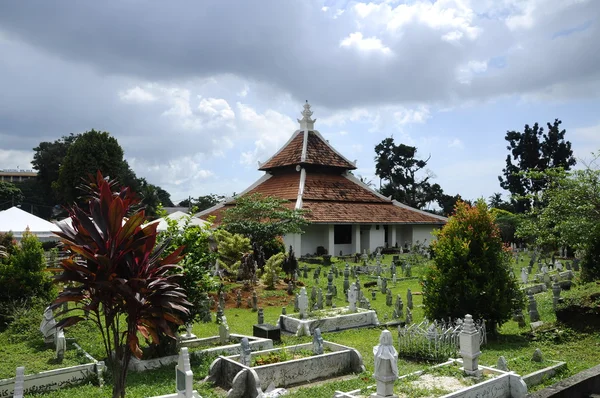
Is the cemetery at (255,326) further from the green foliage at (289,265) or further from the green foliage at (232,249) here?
the green foliage at (289,265)

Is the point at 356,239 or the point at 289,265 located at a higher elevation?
the point at 356,239

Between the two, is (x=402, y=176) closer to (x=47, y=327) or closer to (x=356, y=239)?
(x=356, y=239)

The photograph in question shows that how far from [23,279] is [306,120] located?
27875 millimetres

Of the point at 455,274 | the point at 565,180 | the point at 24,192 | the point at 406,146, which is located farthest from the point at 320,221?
the point at 24,192

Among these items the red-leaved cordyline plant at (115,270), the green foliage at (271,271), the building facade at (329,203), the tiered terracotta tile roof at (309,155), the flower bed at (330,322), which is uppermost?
the tiered terracotta tile roof at (309,155)

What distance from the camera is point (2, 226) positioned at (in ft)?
62.3

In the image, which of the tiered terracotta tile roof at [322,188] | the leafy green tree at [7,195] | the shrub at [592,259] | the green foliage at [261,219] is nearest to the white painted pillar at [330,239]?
the tiered terracotta tile roof at [322,188]

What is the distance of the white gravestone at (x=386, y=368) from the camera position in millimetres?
6234

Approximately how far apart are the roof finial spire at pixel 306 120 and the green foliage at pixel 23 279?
27074 millimetres

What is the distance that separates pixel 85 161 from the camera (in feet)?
121

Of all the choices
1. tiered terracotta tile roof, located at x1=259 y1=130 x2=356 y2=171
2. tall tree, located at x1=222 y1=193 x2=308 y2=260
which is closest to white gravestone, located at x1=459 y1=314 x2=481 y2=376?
tall tree, located at x1=222 y1=193 x2=308 y2=260

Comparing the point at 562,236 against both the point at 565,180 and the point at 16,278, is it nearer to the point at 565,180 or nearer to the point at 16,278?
the point at 565,180

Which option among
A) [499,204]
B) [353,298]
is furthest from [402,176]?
[353,298]

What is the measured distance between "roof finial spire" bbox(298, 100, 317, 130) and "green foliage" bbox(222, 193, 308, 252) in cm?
1382
